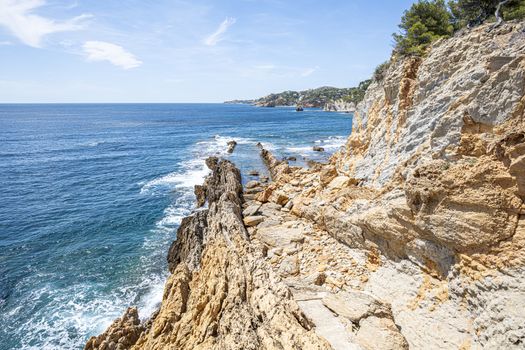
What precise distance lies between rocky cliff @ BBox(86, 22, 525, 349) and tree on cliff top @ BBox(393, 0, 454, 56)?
5.00 metres

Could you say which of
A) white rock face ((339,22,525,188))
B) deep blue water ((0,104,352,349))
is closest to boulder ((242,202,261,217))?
deep blue water ((0,104,352,349))

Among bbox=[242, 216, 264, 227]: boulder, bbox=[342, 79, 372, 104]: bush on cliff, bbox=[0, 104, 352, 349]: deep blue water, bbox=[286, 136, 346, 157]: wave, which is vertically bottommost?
bbox=[0, 104, 352, 349]: deep blue water

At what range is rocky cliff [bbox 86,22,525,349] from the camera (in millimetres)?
9977

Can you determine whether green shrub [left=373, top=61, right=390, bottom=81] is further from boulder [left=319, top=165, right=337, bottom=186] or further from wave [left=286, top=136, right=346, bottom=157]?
wave [left=286, top=136, right=346, bottom=157]

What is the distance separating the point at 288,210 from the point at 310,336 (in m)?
15.6

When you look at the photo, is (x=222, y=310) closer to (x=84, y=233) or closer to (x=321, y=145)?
(x=84, y=233)

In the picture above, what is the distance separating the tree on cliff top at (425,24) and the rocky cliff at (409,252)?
4998 mm

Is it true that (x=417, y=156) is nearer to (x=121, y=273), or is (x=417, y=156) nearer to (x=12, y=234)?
(x=121, y=273)

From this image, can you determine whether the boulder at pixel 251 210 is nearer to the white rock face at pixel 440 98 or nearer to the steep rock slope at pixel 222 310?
the steep rock slope at pixel 222 310

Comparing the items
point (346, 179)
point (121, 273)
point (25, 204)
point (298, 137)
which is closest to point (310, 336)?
point (346, 179)

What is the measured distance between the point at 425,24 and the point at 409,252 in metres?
19.5

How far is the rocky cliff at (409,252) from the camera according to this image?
9.98 metres

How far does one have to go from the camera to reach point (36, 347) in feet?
53.4

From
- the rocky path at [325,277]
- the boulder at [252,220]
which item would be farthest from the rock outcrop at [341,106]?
the rocky path at [325,277]
